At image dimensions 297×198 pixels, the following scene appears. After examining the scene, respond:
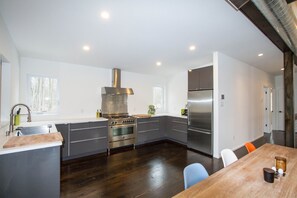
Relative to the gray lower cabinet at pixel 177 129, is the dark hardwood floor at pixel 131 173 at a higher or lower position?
lower

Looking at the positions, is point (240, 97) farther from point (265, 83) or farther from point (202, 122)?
point (265, 83)

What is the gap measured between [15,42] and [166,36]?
2.74m

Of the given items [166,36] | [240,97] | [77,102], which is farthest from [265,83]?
[77,102]

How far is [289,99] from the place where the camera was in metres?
3.08

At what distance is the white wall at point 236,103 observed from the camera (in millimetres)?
3404

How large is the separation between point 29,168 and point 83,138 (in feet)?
6.10

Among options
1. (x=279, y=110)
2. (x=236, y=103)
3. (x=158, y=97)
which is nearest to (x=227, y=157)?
(x=236, y=103)

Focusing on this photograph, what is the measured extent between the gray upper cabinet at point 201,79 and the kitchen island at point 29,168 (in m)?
3.31

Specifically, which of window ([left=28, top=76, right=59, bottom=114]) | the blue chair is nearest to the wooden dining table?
the blue chair

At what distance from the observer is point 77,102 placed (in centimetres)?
402

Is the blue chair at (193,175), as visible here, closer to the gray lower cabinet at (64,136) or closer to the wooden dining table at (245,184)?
the wooden dining table at (245,184)

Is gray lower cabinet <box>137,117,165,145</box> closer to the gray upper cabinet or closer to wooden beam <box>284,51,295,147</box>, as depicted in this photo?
the gray upper cabinet

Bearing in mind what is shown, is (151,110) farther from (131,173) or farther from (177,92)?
(131,173)

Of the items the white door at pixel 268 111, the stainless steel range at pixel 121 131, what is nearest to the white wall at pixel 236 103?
the white door at pixel 268 111
